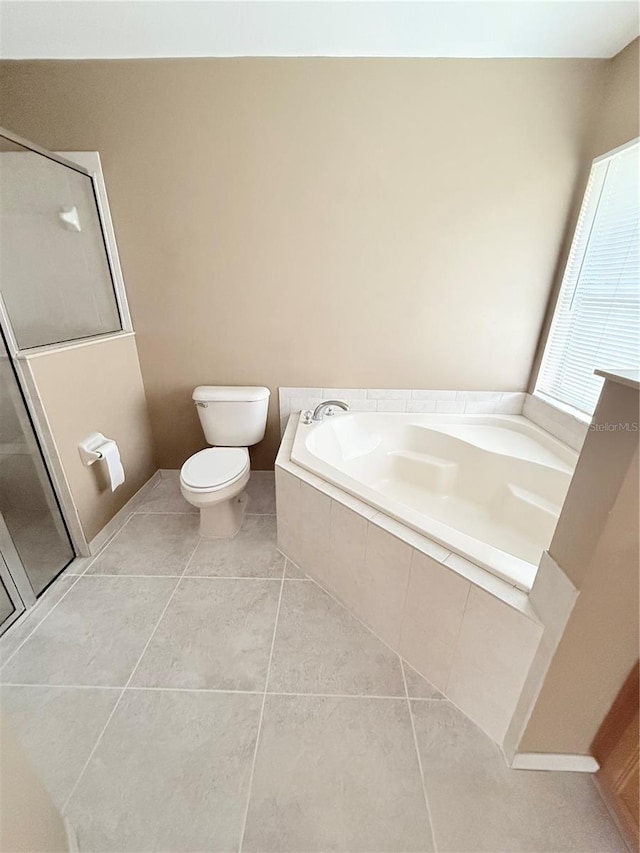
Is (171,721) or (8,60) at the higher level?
(8,60)

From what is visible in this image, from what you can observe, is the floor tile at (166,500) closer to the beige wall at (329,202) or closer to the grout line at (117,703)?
the grout line at (117,703)

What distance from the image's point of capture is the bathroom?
842mm

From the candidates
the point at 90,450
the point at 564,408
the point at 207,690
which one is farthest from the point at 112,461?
the point at 564,408

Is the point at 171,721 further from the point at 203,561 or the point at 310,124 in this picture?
the point at 310,124

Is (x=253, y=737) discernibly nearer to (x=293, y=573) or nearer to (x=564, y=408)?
(x=293, y=573)

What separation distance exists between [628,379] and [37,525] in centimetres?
215

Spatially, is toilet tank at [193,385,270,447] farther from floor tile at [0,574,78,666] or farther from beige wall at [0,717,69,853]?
beige wall at [0,717,69,853]

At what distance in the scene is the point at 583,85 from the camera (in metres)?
1.57

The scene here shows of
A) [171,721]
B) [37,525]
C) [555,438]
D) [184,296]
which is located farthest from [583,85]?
[37,525]

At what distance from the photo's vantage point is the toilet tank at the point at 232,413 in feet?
6.38

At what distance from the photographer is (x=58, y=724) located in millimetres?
1011

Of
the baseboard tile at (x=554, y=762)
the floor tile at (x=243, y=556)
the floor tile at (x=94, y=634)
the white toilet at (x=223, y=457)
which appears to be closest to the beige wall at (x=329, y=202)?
the white toilet at (x=223, y=457)

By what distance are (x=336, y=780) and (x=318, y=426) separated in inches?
55.1

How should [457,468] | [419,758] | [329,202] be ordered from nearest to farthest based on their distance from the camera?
[419,758]
[329,202]
[457,468]
